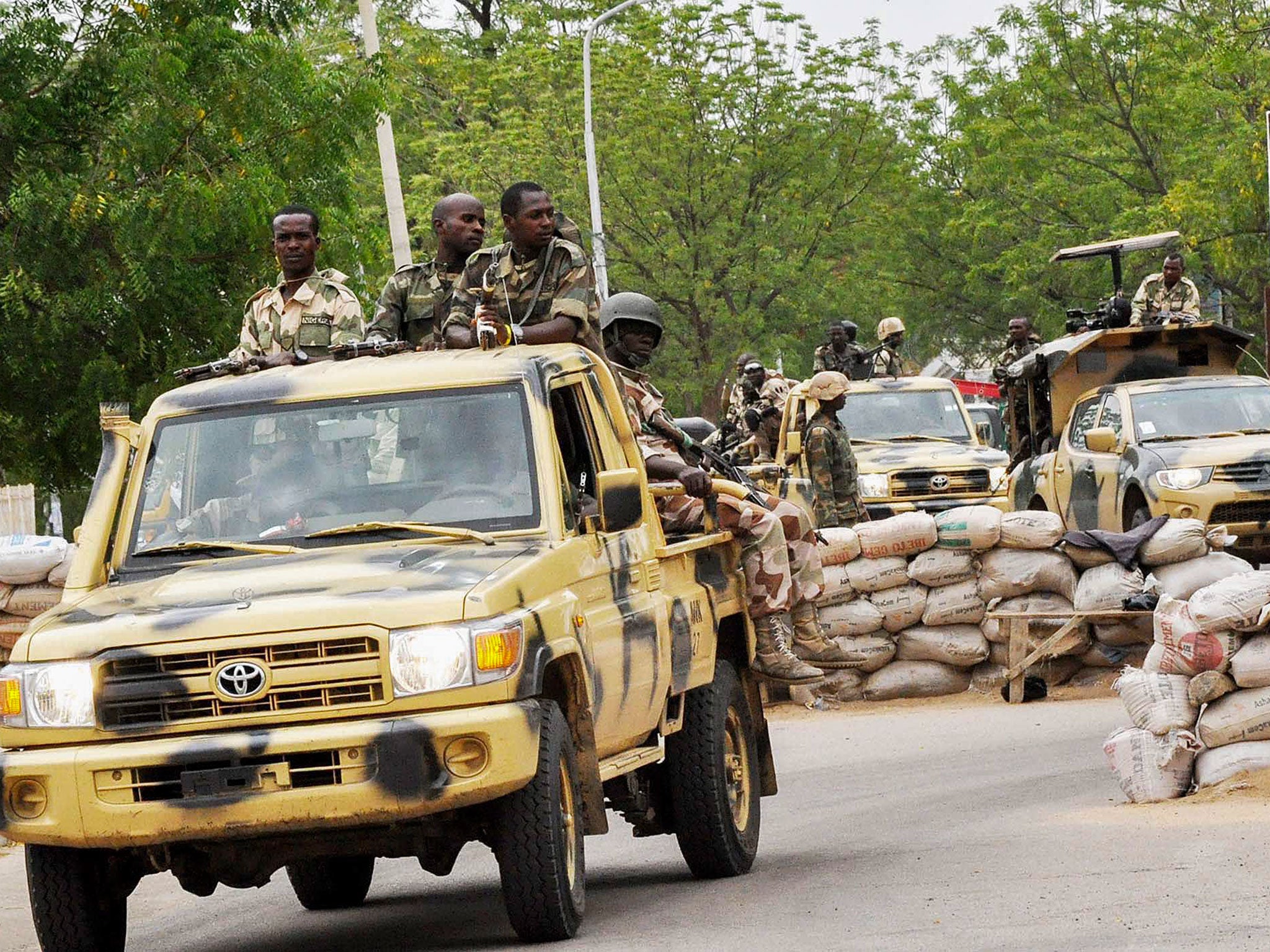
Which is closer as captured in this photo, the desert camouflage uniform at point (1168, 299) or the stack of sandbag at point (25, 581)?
the stack of sandbag at point (25, 581)

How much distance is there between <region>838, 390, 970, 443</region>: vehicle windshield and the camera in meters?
23.8

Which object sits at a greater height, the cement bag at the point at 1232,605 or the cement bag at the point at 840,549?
the cement bag at the point at 1232,605

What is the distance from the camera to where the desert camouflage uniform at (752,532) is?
9812 millimetres

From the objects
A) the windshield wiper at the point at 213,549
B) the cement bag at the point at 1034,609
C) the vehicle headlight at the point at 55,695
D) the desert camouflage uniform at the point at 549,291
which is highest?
the desert camouflage uniform at the point at 549,291

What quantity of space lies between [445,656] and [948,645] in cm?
1049

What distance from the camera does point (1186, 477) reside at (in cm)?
1844

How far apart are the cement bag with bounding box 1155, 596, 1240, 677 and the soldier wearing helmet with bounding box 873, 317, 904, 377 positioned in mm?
14454

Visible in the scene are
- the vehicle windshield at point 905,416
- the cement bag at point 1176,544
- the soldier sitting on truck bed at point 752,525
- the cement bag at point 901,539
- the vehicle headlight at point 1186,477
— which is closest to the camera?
the soldier sitting on truck bed at point 752,525

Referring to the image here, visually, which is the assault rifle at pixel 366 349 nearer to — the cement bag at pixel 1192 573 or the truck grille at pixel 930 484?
the cement bag at pixel 1192 573

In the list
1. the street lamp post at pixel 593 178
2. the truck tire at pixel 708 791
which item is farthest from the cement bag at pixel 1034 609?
the street lamp post at pixel 593 178

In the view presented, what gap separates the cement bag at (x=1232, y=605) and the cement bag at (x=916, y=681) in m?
6.46

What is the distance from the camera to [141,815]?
22.8 feet

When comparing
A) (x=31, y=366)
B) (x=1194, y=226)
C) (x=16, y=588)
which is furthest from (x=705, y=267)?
(x=16, y=588)

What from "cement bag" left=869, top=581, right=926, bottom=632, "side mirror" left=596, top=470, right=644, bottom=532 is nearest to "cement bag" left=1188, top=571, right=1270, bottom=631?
"side mirror" left=596, top=470, right=644, bottom=532
